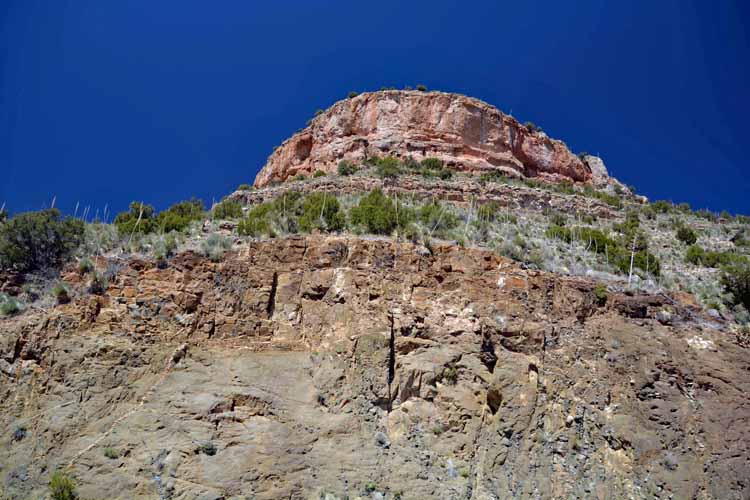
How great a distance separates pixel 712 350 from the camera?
14.6 metres

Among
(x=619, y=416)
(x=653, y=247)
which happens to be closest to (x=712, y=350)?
(x=619, y=416)

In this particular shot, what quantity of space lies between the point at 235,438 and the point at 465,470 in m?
4.63

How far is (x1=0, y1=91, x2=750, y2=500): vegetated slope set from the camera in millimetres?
11945

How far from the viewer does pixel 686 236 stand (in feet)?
83.4

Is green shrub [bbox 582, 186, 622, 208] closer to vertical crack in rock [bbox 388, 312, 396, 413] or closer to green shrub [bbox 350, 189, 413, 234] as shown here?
green shrub [bbox 350, 189, 413, 234]

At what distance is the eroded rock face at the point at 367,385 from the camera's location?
11.9 metres

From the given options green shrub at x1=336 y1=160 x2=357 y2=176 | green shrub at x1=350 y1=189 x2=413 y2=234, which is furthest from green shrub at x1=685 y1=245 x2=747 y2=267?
green shrub at x1=336 y1=160 x2=357 y2=176

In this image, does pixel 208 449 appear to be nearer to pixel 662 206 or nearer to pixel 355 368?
pixel 355 368

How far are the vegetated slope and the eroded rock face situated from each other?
0.14 ft

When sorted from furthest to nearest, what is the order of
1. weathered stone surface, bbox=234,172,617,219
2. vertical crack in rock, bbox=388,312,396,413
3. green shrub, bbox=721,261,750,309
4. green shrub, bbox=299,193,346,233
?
weathered stone surface, bbox=234,172,617,219, green shrub, bbox=299,193,346,233, green shrub, bbox=721,261,750,309, vertical crack in rock, bbox=388,312,396,413

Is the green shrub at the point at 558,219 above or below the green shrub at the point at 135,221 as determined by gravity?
above

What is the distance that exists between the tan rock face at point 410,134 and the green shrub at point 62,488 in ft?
81.7

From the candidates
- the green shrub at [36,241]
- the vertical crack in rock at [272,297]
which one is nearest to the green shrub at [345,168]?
the green shrub at [36,241]

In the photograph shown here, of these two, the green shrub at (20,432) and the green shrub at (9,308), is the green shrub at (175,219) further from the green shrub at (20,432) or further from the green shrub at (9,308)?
the green shrub at (20,432)
